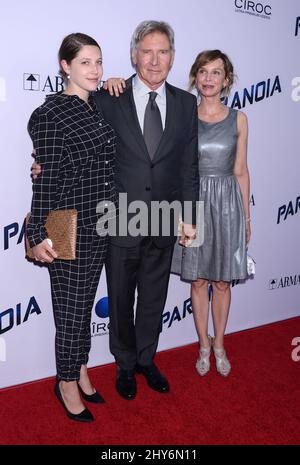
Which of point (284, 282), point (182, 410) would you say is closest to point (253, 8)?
point (284, 282)

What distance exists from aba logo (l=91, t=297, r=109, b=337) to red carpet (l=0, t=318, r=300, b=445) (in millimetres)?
240

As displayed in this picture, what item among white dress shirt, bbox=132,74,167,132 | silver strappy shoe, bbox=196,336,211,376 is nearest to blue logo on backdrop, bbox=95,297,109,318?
silver strappy shoe, bbox=196,336,211,376

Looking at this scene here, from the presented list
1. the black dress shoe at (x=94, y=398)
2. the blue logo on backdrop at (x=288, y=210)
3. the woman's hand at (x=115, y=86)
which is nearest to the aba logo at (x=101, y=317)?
the black dress shoe at (x=94, y=398)

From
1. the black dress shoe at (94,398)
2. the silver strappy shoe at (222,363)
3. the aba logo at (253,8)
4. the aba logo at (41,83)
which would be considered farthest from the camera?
the aba logo at (253,8)

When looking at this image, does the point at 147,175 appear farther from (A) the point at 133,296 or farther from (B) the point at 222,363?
(B) the point at 222,363

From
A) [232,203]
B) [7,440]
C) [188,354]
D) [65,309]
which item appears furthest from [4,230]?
[188,354]

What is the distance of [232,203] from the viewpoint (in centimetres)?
274

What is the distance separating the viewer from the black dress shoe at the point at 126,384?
2.65 meters

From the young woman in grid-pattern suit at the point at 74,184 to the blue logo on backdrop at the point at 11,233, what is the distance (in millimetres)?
476

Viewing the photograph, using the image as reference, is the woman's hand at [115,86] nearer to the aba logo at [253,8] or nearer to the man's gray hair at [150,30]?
the man's gray hair at [150,30]

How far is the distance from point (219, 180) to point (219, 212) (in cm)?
19

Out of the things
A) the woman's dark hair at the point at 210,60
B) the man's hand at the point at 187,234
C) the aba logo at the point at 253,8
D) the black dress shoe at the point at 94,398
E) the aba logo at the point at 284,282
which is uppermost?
the aba logo at the point at 253,8

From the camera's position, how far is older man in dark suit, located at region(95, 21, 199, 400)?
2.30 metres
